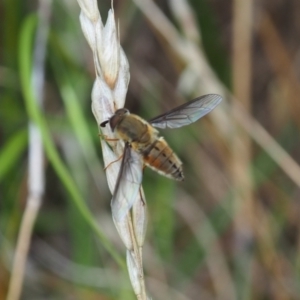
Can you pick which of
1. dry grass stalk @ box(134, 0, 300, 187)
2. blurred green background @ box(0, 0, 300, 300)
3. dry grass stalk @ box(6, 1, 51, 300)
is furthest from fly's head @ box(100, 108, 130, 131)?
dry grass stalk @ box(134, 0, 300, 187)

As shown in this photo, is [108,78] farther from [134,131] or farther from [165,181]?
[165,181]

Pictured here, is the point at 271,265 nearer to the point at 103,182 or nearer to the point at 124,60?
the point at 103,182

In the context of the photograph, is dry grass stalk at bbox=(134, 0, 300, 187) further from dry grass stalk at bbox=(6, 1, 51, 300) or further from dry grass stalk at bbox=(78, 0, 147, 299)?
dry grass stalk at bbox=(78, 0, 147, 299)

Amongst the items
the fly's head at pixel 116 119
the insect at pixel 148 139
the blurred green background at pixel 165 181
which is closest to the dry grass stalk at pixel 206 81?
the blurred green background at pixel 165 181

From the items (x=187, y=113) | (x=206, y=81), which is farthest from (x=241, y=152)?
(x=187, y=113)

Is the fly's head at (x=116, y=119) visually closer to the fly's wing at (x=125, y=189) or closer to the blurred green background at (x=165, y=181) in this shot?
the fly's wing at (x=125, y=189)

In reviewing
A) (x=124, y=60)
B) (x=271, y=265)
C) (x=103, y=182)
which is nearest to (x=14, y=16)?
(x=103, y=182)
